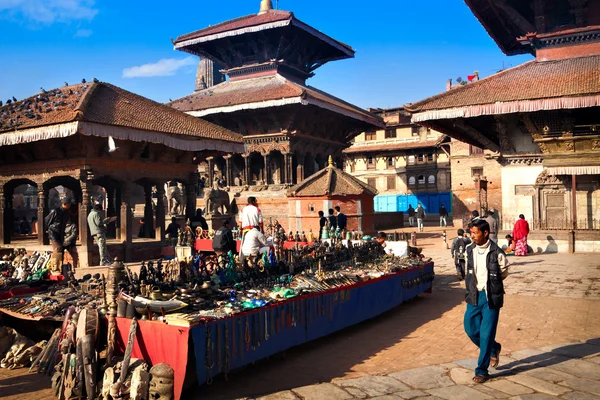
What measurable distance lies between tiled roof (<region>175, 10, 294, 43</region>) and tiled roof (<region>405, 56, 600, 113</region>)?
38.8 feet

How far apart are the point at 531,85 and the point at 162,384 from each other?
16.5 m

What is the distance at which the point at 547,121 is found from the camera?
17109mm

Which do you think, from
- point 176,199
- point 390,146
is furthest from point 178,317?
point 390,146

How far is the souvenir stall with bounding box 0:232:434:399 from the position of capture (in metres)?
4.91

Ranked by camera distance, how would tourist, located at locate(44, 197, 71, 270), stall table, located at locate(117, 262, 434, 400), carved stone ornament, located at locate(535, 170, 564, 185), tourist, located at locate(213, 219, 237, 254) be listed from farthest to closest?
carved stone ornament, located at locate(535, 170, 564, 185), tourist, located at locate(44, 197, 71, 270), tourist, located at locate(213, 219, 237, 254), stall table, located at locate(117, 262, 434, 400)

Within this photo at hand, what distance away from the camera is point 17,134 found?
1333 centimetres

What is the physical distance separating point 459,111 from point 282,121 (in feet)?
35.3

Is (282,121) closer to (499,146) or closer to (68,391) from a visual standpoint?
(499,146)

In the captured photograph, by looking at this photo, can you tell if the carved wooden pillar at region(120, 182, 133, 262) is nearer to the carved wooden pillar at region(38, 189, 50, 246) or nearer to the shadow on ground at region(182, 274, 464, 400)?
the carved wooden pillar at region(38, 189, 50, 246)

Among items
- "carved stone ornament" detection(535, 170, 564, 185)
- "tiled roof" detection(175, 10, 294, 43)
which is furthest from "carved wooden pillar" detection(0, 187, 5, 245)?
"carved stone ornament" detection(535, 170, 564, 185)

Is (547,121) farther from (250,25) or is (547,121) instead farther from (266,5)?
(266,5)

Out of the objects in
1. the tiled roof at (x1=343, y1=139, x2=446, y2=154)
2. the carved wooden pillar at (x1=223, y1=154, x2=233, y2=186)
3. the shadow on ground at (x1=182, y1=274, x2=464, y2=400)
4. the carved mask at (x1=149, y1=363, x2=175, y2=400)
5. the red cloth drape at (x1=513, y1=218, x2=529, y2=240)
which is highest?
the tiled roof at (x1=343, y1=139, x2=446, y2=154)

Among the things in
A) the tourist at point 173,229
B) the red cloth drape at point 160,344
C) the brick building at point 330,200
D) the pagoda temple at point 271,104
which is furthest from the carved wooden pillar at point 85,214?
the pagoda temple at point 271,104

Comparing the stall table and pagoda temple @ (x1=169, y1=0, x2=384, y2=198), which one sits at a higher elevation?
pagoda temple @ (x1=169, y1=0, x2=384, y2=198)
